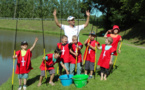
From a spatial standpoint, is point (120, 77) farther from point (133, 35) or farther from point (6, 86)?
point (133, 35)

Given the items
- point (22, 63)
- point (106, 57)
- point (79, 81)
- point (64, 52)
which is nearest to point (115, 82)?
point (106, 57)

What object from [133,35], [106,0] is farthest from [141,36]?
[106,0]

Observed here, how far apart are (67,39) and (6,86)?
254 centimetres

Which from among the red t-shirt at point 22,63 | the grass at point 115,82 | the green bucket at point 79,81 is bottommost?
the grass at point 115,82

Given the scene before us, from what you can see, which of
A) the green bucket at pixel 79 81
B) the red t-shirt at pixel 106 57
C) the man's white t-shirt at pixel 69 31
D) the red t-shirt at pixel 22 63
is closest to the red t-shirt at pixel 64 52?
the man's white t-shirt at pixel 69 31

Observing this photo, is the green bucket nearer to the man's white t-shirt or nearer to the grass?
the grass

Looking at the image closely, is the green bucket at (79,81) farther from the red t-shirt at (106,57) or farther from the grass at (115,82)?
the red t-shirt at (106,57)

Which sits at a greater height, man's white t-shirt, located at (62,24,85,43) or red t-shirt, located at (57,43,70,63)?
man's white t-shirt, located at (62,24,85,43)

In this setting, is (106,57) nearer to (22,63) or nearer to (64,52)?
(64,52)

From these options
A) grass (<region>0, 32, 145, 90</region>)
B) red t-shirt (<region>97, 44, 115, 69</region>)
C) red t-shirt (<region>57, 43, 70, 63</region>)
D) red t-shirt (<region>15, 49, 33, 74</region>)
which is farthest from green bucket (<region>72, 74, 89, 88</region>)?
red t-shirt (<region>15, 49, 33, 74</region>)

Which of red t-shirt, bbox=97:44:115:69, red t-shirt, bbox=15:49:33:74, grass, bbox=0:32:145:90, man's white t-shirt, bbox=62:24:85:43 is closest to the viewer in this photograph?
red t-shirt, bbox=15:49:33:74

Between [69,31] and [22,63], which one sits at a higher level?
[69,31]

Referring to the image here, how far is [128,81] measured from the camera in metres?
5.53

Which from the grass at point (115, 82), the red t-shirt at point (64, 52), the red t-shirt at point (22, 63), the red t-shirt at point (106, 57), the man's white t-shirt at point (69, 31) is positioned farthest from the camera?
the red t-shirt at point (106, 57)
